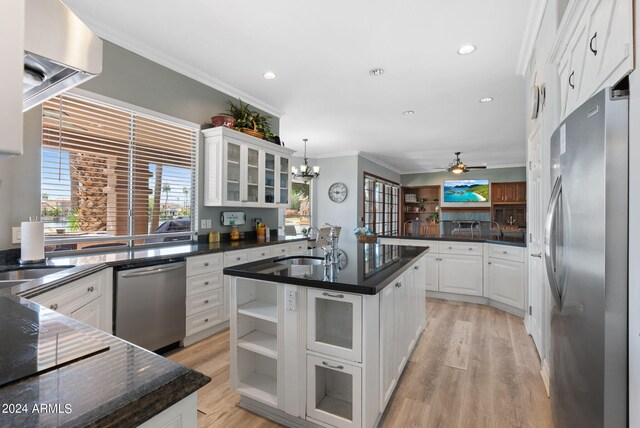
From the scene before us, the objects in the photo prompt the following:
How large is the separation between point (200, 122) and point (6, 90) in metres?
3.31

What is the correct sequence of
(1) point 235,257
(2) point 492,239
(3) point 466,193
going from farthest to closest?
1. (3) point 466,193
2. (2) point 492,239
3. (1) point 235,257

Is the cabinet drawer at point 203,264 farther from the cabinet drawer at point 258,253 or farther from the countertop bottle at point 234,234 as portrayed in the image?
the countertop bottle at point 234,234

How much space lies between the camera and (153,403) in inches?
21.6

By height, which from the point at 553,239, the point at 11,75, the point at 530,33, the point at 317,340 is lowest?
the point at 317,340

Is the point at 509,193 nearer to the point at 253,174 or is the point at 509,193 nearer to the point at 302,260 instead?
the point at 253,174

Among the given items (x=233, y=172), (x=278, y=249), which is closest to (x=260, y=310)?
(x=278, y=249)

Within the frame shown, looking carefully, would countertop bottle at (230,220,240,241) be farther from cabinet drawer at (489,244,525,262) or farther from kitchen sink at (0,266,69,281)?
cabinet drawer at (489,244,525,262)

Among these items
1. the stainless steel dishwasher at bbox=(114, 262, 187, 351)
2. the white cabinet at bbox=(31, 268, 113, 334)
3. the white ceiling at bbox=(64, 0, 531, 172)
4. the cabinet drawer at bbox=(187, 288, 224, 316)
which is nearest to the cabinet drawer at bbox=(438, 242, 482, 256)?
the white ceiling at bbox=(64, 0, 531, 172)

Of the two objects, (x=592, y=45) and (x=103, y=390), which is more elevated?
(x=592, y=45)

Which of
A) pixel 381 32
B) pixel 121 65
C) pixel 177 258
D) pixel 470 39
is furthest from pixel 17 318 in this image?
pixel 470 39

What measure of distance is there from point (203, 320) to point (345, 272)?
185cm

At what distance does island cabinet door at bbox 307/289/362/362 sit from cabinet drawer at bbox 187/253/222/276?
1574 millimetres

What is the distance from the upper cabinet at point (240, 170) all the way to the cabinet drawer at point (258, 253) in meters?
0.61

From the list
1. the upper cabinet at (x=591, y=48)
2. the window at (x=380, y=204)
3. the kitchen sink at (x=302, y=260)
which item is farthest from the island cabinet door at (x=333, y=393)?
the window at (x=380, y=204)
